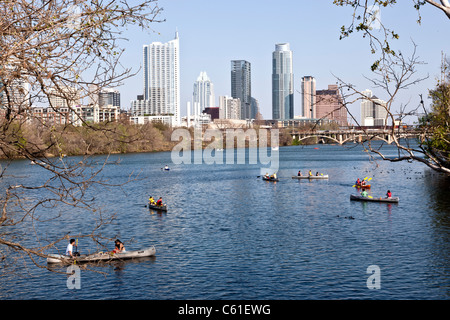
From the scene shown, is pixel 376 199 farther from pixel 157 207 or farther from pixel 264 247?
pixel 264 247

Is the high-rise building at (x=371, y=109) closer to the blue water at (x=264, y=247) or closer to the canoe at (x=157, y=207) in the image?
the blue water at (x=264, y=247)

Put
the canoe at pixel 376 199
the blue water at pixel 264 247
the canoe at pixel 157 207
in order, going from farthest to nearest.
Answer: the canoe at pixel 376 199 < the canoe at pixel 157 207 < the blue water at pixel 264 247

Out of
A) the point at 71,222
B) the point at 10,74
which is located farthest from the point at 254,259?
the point at 10,74

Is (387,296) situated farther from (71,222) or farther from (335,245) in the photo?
(71,222)

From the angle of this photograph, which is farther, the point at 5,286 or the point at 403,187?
the point at 403,187

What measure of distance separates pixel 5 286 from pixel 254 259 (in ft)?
44.0

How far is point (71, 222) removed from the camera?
130ft

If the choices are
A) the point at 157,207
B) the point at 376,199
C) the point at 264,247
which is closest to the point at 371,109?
the point at 264,247

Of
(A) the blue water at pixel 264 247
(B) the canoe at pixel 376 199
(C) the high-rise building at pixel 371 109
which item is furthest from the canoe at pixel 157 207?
(C) the high-rise building at pixel 371 109

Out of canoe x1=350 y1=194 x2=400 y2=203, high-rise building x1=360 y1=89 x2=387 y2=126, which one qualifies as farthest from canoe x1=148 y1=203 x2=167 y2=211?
high-rise building x1=360 y1=89 x2=387 y2=126

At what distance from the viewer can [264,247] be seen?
30703 millimetres

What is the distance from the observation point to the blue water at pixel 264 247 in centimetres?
2289
